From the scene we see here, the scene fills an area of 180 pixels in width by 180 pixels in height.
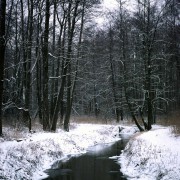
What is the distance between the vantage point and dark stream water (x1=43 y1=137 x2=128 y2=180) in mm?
11376

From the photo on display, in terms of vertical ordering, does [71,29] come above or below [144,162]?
above

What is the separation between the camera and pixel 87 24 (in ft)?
85.7

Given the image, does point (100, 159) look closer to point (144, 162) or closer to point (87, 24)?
point (144, 162)

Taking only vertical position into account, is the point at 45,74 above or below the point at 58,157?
above

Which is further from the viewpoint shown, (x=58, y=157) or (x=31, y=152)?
(x=58, y=157)

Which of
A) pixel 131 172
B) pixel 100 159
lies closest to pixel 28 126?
pixel 100 159

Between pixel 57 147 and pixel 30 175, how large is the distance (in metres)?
4.87

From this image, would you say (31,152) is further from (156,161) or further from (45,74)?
(45,74)

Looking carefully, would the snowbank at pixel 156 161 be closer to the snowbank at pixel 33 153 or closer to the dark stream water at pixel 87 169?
the dark stream water at pixel 87 169

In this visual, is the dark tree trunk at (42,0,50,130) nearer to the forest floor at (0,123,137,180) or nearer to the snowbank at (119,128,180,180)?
the forest floor at (0,123,137,180)

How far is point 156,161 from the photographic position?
10.7 meters

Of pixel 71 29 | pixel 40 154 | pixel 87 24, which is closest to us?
pixel 40 154

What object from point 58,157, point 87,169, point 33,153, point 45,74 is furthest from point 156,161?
point 45,74

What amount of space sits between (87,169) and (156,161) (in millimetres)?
3362
